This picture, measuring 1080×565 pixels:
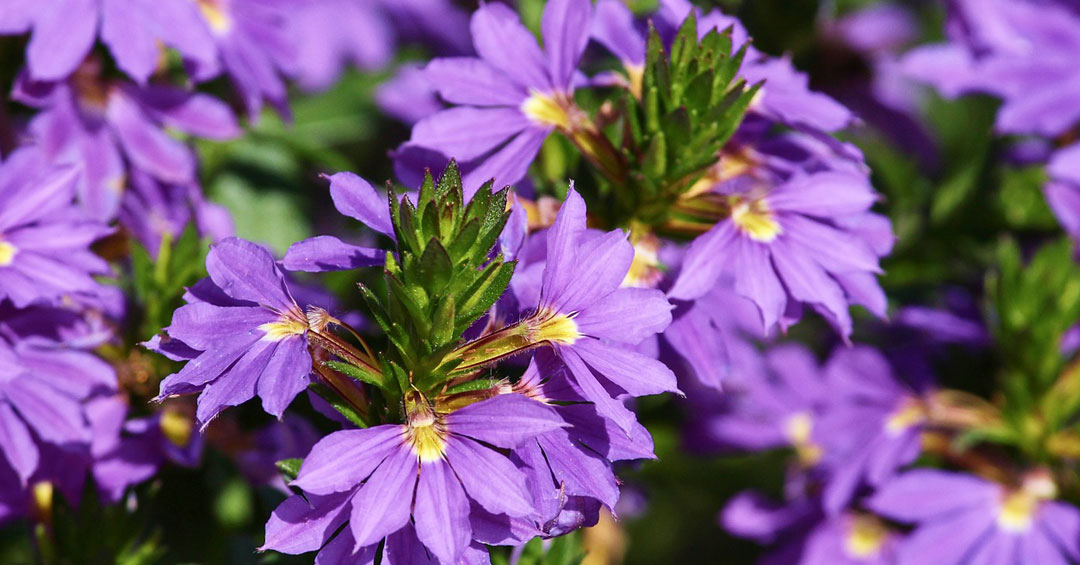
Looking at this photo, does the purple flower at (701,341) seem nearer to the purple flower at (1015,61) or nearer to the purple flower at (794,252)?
the purple flower at (794,252)

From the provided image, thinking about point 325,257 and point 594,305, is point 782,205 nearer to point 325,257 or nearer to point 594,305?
point 594,305

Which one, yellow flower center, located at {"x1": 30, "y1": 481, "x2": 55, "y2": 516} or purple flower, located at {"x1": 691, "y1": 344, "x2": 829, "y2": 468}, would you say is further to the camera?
purple flower, located at {"x1": 691, "y1": 344, "x2": 829, "y2": 468}

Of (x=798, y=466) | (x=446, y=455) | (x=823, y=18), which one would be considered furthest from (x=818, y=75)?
(x=446, y=455)

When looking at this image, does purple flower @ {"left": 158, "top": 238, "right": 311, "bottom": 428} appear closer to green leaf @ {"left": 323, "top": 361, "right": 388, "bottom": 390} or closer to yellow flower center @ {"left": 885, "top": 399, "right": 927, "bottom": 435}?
green leaf @ {"left": 323, "top": 361, "right": 388, "bottom": 390}

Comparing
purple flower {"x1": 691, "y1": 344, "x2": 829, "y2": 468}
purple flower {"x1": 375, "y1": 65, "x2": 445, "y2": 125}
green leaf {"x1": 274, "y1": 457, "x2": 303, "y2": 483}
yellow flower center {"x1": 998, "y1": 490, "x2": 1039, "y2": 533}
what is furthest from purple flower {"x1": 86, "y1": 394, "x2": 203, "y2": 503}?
yellow flower center {"x1": 998, "y1": 490, "x2": 1039, "y2": 533}

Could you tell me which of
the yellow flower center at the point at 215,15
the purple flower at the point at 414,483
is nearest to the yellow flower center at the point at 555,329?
the purple flower at the point at 414,483

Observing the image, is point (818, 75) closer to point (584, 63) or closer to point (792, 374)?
point (584, 63)
